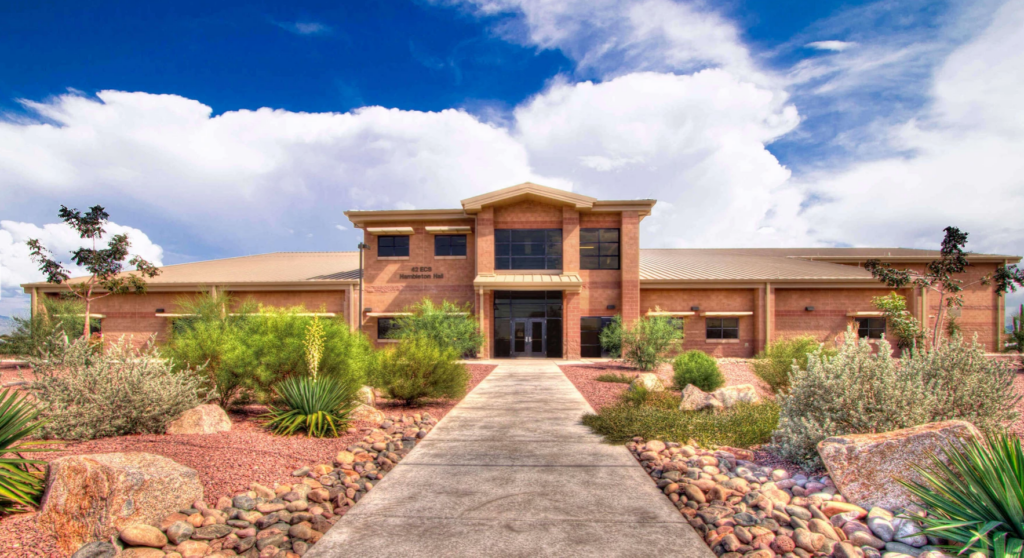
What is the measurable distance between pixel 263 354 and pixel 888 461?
28.3ft

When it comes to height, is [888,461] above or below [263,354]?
below

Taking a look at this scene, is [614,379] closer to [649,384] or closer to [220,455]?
[649,384]

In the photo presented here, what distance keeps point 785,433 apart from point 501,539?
149 inches

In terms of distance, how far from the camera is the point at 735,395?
10.5 metres

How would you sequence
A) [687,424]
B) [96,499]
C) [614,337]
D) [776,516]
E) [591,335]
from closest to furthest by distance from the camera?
[96,499] < [776,516] < [687,424] < [614,337] < [591,335]

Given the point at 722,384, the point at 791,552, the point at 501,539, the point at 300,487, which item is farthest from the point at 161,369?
the point at 722,384

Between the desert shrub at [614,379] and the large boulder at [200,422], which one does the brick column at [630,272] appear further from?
the large boulder at [200,422]

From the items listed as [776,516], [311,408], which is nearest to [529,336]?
[311,408]

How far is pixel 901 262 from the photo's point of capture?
99.6 feet

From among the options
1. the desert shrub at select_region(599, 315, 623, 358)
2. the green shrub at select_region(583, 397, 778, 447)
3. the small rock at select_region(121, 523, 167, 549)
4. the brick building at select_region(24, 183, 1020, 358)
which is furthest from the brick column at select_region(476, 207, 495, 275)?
the small rock at select_region(121, 523, 167, 549)

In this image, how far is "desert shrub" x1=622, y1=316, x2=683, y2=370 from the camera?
19.1 m

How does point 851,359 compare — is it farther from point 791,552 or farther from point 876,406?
point 791,552

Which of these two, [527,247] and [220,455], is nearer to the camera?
[220,455]

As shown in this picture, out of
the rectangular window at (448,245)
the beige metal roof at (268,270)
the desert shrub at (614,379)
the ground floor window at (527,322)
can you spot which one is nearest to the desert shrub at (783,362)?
the desert shrub at (614,379)
